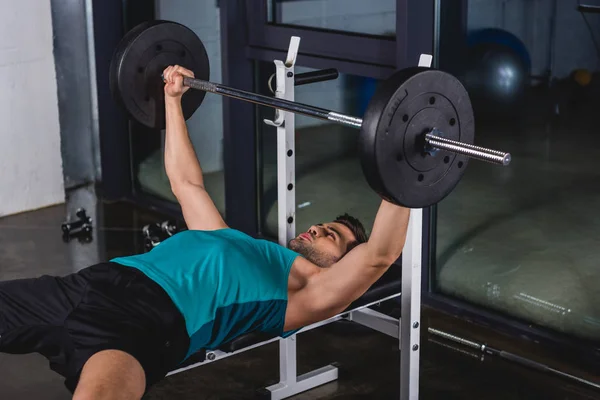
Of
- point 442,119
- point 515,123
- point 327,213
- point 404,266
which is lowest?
point 327,213

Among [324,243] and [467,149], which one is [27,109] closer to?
[324,243]

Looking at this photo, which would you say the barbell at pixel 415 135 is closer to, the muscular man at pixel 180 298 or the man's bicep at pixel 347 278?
the muscular man at pixel 180 298

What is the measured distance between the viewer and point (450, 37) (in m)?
3.21

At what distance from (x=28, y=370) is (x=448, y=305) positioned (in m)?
1.48

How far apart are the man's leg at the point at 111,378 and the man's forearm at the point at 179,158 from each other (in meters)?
0.80

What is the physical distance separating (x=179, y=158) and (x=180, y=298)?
0.64m

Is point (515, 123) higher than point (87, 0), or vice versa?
point (87, 0)

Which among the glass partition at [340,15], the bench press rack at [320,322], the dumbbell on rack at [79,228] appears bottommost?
the dumbbell on rack at [79,228]

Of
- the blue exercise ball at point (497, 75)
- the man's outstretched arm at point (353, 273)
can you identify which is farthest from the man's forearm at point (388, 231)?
the blue exercise ball at point (497, 75)

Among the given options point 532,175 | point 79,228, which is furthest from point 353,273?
point 79,228

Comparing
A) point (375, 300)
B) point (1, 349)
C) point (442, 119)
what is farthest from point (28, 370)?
point (442, 119)

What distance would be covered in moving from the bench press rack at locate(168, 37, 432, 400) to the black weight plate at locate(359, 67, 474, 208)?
29cm

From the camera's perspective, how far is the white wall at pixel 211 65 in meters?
4.04

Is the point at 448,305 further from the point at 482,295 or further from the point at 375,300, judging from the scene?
the point at 375,300
